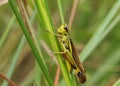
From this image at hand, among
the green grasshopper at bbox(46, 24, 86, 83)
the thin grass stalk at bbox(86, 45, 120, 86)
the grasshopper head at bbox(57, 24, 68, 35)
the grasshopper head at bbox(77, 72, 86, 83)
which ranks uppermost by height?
the grasshopper head at bbox(57, 24, 68, 35)

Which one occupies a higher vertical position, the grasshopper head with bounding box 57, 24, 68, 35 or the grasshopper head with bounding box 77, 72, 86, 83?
the grasshopper head with bounding box 57, 24, 68, 35

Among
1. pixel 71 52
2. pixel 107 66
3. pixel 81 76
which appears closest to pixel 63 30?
pixel 71 52

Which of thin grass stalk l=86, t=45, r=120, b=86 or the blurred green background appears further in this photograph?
the blurred green background

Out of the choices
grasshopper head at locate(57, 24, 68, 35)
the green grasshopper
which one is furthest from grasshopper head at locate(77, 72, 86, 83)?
grasshopper head at locate(57, 24, 68, 35)

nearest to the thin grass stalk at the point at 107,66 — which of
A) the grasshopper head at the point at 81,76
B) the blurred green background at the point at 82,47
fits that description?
the blurred green background at the point at 82,47

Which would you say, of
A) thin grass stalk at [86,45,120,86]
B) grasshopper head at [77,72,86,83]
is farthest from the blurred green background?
grasshopper head at [77,72,86,83]

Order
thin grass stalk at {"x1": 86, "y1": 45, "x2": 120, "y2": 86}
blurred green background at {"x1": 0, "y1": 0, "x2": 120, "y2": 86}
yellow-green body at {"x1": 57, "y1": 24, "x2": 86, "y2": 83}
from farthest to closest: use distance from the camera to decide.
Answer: blurred green background at {"x1": 0, "y1": 0, "x2": 120, "y2": 86}, thin grass stalk at {"x1": 86, "y1": 45, "x2": 120, "y2": 86}, yellow-green body at {"x1": 57, "y1": 24, "x2": 86, "y2": 83}

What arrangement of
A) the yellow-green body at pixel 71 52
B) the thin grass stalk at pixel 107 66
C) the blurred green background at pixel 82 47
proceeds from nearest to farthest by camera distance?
the yellow-green body at pixel 71 52
the thin grass stalk at pixel 107 66
the blurred green background at pixel 82 47

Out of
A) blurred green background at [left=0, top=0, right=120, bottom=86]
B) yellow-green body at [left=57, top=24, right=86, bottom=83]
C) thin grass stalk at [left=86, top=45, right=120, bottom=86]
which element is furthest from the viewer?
blurred green background at [left=0, top=0, right=120, bottom=86]

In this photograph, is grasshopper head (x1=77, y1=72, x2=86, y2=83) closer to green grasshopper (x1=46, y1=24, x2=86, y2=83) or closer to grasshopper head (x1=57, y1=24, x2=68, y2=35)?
green grasshopper (x1=46, y1=24, x2=86, y2=83)

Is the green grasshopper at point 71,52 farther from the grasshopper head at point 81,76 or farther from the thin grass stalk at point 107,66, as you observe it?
the thin grass stalk at point 107,66

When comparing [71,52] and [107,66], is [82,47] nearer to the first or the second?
[107,66]

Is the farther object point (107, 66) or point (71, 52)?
point (107, 66)
